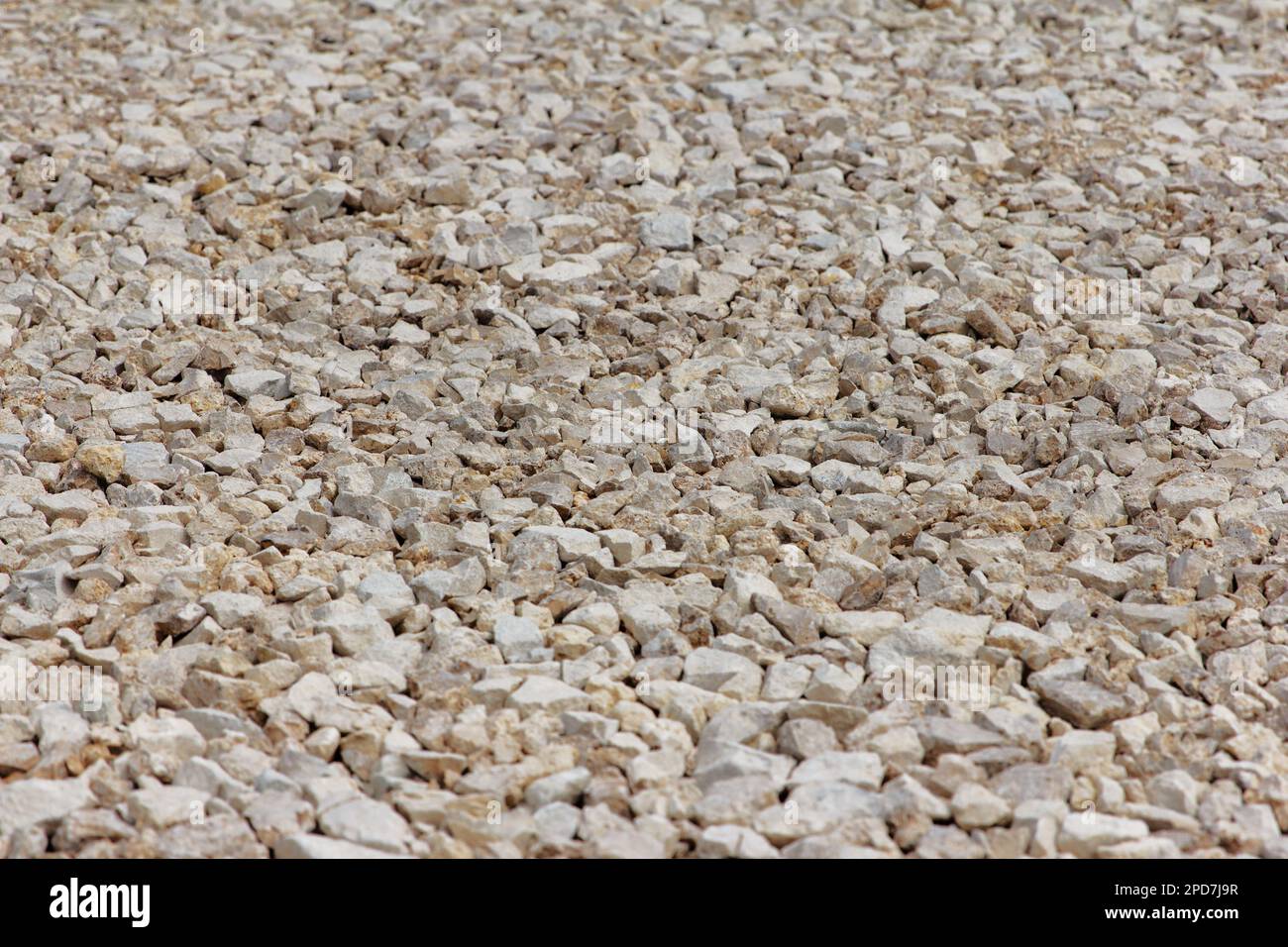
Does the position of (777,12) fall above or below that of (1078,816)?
above

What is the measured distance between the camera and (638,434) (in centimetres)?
384

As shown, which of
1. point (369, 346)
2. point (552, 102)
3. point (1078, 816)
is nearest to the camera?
point (1078, 816)

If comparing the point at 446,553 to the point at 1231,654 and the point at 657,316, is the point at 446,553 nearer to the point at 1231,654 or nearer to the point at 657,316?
the point at 657,316

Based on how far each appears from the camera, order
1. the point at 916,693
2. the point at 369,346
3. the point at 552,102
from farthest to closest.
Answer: the point at 552,102
the point at 369,346
the point at 916,693

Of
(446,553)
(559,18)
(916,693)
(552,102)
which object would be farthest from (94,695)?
(559,18)

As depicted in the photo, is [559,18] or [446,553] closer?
[446,553]

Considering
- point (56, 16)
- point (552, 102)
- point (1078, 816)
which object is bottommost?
point (1078, 816)

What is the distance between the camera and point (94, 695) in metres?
2.83

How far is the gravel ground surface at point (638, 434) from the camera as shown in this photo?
8.68 ft

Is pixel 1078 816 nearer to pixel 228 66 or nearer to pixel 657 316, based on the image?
pixel 657 316

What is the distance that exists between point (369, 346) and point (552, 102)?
194 cm

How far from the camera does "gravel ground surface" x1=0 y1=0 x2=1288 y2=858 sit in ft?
8.68

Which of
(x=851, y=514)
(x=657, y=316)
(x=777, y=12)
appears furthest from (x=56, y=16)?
(x=851, y=514)

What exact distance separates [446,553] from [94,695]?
86 cm
